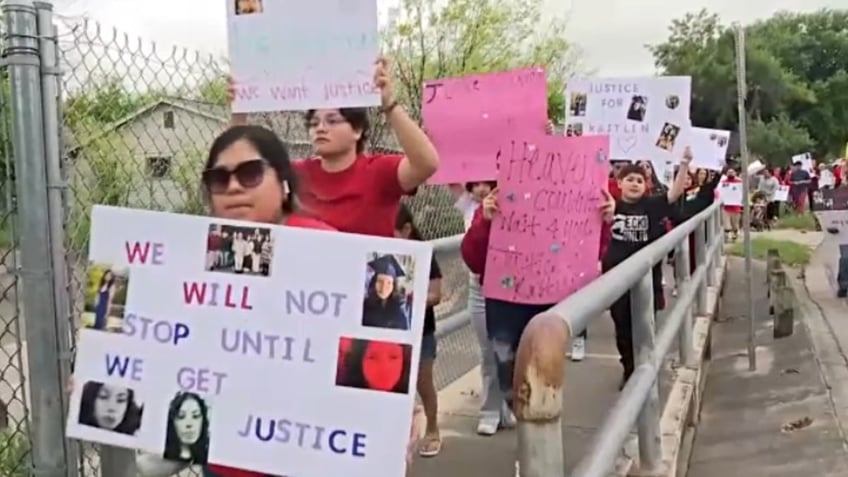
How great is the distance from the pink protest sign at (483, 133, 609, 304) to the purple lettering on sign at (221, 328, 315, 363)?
2.05m

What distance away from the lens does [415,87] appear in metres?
13.6

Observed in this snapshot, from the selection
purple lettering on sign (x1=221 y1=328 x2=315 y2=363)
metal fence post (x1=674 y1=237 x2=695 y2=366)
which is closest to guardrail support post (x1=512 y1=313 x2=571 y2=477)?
purple lettering on sign (x1=221 y1=328 x2=315 y2=363)

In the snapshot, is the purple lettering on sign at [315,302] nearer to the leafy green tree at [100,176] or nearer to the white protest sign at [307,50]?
the white protest sign at [307,50]

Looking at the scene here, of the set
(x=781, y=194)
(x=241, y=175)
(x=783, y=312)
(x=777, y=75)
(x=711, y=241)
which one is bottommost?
(x=783, y=312)

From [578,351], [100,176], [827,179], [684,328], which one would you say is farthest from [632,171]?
[827,179]

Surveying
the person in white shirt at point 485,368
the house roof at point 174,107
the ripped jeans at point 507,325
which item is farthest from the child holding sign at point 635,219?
the house roof at point 174,107

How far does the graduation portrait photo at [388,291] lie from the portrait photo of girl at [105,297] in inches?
19.4

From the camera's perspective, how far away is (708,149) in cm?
822

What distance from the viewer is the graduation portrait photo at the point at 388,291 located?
68.2 inches

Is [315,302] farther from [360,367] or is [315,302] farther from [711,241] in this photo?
[711,241]

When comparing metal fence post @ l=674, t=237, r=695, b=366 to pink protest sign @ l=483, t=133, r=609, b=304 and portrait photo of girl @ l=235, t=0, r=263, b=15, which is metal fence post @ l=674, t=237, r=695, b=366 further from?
portrait photo of girl @ l=235, t=0, r=263, b=15

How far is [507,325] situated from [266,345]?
227 centimetres

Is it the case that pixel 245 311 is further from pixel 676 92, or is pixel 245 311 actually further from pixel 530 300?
pixel 676 92

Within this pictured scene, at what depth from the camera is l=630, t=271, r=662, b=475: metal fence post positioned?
349 cm
